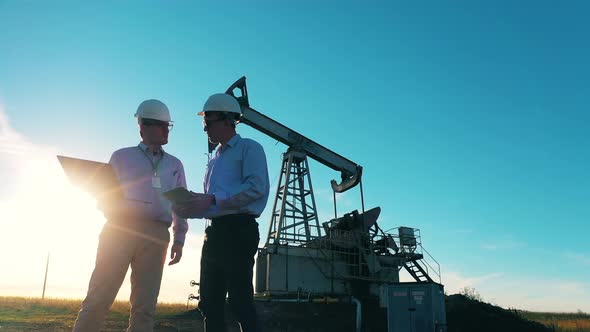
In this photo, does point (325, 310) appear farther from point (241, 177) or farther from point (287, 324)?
point (241, 177)

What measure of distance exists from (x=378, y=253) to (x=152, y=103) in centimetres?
1918

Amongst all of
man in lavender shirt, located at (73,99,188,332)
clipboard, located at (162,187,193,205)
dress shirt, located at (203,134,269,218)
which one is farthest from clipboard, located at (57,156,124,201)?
dress shirt, located at (203,134,269,218)

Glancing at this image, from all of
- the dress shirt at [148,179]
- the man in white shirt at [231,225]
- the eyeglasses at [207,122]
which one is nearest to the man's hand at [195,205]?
the man in white shirt at [231,225]

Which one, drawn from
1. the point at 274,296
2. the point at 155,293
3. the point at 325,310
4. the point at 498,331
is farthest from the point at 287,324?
the point at 155,293

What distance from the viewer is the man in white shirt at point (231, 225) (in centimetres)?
356

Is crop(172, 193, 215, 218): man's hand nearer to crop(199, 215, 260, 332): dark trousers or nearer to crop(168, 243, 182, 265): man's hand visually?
crop(199, 215, 260, 332): dark trousers

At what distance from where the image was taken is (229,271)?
357 cm

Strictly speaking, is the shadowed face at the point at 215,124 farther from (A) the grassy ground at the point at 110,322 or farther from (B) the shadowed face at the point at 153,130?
(A) the grassy ground at the point at 110,322

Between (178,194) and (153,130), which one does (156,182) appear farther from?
(178,194)

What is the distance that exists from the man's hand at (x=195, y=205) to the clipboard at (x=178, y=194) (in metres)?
0.04

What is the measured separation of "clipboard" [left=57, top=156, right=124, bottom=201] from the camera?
3547mm

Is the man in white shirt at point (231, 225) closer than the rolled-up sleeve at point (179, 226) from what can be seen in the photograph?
Yes

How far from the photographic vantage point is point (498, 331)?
19000mm

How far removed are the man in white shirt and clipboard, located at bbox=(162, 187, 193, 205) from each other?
61mm
